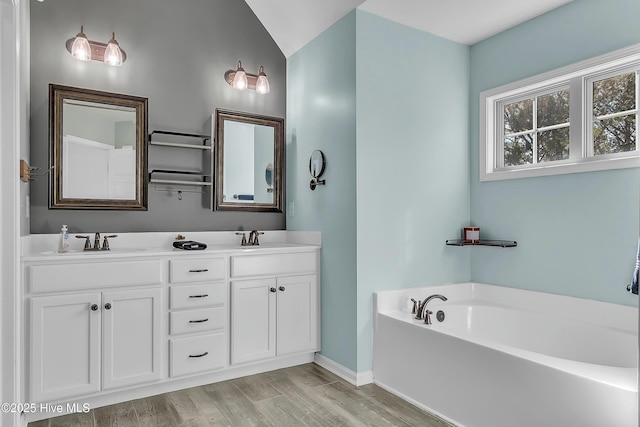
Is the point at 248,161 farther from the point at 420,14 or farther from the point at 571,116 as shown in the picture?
the point at 571,116

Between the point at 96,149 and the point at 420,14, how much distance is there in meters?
2.42

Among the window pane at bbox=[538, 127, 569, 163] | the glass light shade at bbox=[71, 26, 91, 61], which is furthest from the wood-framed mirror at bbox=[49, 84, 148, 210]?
the window pane at bbox=[538, 127, 569, 163]

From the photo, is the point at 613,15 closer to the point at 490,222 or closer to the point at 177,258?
the point at 490,222

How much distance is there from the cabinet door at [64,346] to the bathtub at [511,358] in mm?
1749

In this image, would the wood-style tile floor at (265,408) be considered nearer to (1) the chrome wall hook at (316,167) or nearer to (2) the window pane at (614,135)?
(1) the chrome wall hook at (316,167)

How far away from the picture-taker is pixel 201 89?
3.27 metres

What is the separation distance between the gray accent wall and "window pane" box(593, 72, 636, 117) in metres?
2.34

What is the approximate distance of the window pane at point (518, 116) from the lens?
3.06 metres

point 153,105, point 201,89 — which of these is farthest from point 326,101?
point 153,105

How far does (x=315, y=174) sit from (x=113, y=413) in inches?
80.2

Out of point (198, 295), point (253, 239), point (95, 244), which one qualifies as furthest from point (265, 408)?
point (95, 244)

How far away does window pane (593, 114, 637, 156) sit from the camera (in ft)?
8.07

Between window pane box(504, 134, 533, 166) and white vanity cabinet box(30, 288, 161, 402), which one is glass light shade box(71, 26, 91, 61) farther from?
window pane box(504, 134, 533, 166)

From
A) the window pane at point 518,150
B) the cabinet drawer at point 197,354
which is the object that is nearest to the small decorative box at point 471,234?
the window pane at point 518,150
